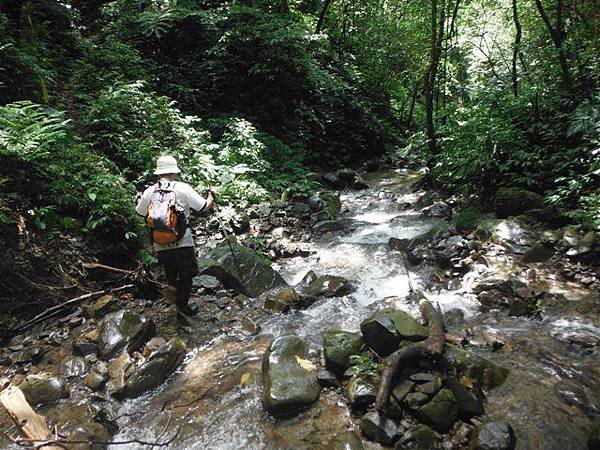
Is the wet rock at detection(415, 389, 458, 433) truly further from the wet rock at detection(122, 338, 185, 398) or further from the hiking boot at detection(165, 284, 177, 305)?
the hiking boot at detection(165, 284, 177, 305)

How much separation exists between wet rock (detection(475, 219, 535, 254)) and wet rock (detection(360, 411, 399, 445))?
15.0ft

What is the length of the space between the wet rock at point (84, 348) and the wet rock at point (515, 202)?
805cm

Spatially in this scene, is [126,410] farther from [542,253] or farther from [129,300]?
[542,253]

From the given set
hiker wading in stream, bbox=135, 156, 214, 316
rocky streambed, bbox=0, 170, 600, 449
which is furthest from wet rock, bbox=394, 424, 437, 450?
hiker wading in stream, bbox=135, 156, 214, 316

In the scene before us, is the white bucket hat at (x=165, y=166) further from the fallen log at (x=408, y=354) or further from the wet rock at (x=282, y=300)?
the fallen log at (x=408, y=354)

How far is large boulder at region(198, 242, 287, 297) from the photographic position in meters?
6.49

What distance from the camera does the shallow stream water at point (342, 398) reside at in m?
3.52

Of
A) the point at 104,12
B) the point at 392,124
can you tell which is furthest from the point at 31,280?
the point at 392,124

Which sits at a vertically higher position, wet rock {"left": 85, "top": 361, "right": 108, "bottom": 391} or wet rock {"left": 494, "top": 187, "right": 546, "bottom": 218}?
wet rock {"left": 494, "top": 187, "right": 546, "bottom": 218}

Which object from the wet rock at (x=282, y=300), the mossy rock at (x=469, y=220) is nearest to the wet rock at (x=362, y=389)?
the wet rock at (x=282, y=300)

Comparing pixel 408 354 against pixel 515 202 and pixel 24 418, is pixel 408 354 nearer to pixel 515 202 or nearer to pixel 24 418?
pixel 24 418

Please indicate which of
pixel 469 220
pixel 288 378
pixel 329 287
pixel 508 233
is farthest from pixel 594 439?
pixel 469 220

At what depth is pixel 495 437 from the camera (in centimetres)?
313

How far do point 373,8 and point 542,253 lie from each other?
19.1m
